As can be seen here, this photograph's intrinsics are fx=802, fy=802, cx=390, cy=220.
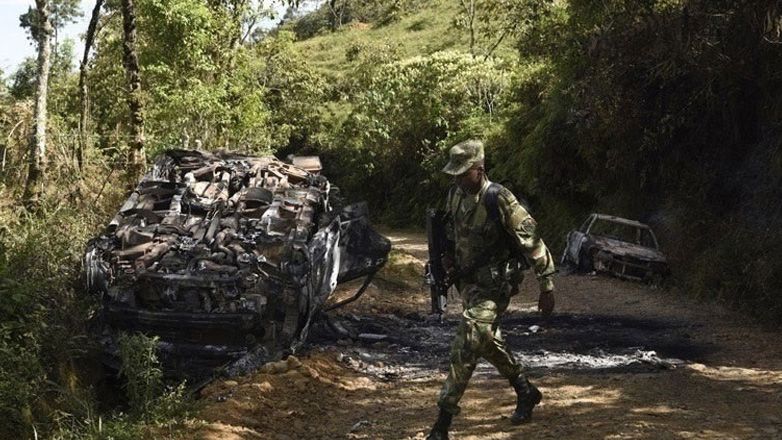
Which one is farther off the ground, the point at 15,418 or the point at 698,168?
the point at 698,168

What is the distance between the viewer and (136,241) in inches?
308

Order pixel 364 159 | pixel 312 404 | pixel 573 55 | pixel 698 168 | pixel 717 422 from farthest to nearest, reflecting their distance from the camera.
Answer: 1. pixel 364 159
2. pixel 573 55
3. pixel 698 168
4. pixel 312 404
5. pixel 717 422

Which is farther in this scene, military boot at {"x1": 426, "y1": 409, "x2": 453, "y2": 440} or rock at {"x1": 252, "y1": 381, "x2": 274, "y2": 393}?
rock at {"x1": 252, "y1": 381, "x2": 274, "y2": 393}

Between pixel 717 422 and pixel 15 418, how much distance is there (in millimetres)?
4984

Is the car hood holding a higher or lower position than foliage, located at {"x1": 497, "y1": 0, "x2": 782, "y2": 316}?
lower

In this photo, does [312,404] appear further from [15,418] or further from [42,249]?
[42,249]

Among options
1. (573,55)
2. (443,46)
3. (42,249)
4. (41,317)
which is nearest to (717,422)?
(41,317)

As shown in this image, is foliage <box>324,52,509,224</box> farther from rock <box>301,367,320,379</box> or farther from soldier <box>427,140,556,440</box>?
soldier <box>427,140,556,440</box>

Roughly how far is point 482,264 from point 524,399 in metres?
1.02

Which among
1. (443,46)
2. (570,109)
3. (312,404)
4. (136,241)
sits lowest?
(312,404)

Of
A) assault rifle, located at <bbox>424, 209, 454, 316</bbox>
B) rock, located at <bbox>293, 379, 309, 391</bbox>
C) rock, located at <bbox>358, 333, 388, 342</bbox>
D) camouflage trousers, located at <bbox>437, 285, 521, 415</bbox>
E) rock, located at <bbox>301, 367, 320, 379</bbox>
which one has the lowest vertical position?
rock, located at <bbox>358, 333, 388, 342</bbox>

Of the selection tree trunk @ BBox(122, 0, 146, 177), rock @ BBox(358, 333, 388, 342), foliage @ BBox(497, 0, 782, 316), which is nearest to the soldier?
rock @ BBox(358, 333, 388, 342)

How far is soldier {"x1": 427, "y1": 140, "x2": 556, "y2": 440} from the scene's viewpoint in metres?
5.04

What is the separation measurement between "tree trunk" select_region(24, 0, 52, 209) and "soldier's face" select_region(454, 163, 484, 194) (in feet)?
31.8
